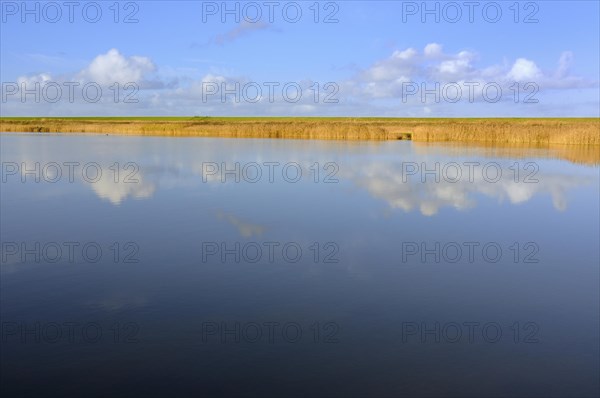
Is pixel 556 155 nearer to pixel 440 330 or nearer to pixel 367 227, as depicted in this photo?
pixel 367 227

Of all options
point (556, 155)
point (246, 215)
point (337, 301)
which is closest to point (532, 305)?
point (337, 301)

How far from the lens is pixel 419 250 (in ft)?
27.1

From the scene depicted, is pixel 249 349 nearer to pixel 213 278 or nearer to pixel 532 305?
pixel 213 278

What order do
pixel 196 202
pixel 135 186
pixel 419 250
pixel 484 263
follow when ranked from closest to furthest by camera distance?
1. pixel 484 263
2. pixel 419 250
3. pixel 196 202
4. pixel 135 186

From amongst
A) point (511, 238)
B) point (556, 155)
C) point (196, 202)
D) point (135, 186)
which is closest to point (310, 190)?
point (196, 202)

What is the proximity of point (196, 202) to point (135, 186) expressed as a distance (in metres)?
2.70

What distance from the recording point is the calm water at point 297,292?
4371 millimetres

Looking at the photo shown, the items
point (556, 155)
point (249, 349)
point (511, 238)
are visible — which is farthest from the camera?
point (556, 155)

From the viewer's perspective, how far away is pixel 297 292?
627cm

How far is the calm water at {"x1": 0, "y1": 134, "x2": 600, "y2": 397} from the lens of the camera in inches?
172

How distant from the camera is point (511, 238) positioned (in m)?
9.26

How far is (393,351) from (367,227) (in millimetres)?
5019

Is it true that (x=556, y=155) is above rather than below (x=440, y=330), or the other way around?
above

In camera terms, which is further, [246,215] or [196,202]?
[196,202]
